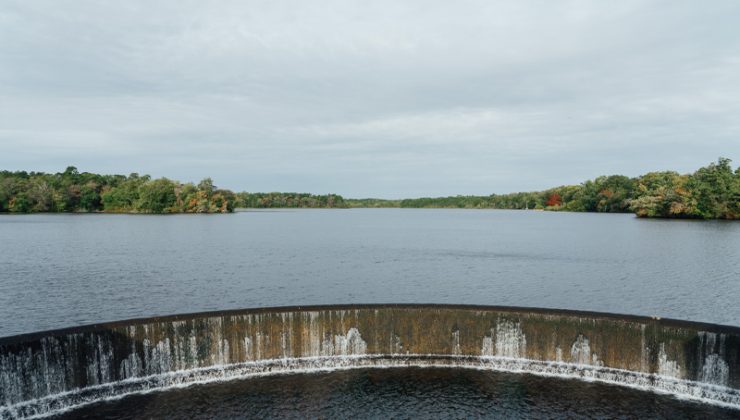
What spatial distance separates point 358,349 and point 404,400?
134 inches

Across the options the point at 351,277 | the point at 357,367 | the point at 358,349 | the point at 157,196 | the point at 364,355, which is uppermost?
the point at 157,196

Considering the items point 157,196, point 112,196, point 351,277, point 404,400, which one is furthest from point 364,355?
point 112,196

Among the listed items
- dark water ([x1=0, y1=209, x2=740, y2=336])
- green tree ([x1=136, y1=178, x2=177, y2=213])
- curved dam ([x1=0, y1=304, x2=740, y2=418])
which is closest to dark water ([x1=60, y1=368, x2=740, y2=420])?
curved dam ([x1=0, y1=304, x2=740, y2=418])

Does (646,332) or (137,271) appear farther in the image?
(137,271)

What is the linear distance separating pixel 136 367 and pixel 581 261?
3237 cm

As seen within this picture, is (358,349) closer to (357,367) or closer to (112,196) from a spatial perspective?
(357,367)

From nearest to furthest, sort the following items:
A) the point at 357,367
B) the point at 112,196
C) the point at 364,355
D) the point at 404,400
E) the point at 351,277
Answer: the point at 404,400 < the point at 357,367 < the point at 364,355 < the point at 351,277 < the point at 112,196

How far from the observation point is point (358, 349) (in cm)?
1580

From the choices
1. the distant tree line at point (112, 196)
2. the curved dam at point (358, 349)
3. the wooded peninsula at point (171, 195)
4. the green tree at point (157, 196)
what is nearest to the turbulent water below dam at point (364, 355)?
the curved dam at point (358, 349)

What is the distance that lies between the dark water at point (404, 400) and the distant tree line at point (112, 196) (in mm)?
124745

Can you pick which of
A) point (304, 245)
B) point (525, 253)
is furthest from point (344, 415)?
point (304, 245)

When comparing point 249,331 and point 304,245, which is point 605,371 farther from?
point 304,245

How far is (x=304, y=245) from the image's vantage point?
50.1 m

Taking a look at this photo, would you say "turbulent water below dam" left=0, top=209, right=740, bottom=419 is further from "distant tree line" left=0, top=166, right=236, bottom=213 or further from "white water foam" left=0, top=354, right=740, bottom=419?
"distant tree line" left=0, top=166, right=236, bottom=213
